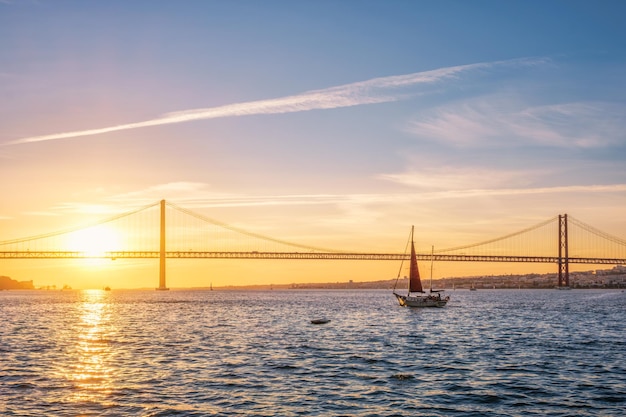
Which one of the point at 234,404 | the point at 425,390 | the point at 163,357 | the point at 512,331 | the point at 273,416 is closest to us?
the point at 273,416

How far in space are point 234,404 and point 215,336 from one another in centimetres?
2796

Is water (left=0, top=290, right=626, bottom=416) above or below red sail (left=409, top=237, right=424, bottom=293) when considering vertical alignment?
below

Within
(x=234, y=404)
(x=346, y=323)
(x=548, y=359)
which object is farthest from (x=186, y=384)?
(x=346, y=323)

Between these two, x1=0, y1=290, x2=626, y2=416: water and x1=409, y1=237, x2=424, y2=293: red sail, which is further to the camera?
x1=409, y1=237, x2=424, y2=293: red sail

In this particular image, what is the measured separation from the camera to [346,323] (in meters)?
Answer: 68.1

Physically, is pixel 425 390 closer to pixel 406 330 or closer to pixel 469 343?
pixel 469 343

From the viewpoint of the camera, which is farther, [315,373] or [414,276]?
[414,276]

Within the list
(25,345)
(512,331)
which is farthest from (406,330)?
(25,345)

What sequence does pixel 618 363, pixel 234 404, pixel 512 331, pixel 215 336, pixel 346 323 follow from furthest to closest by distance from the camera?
pixel 346 323, pixel 512 331, pixel 215 336, pixel 618 363, pixel 234 404

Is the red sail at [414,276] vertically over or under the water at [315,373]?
over

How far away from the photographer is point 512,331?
57.2m

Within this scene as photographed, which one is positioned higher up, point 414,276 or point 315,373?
point 414,276

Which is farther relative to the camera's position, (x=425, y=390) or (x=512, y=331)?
(x=512, y=331)

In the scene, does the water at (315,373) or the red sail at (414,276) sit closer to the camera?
the water at (315,373)
